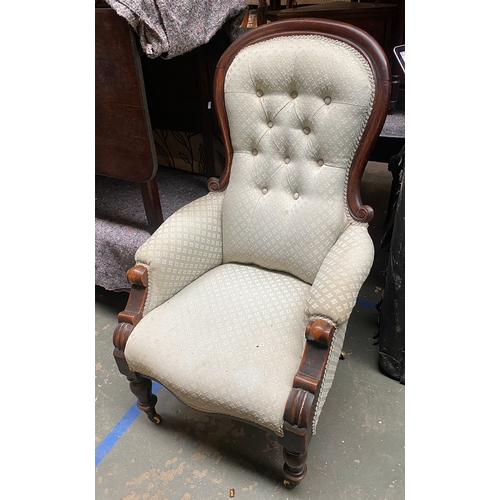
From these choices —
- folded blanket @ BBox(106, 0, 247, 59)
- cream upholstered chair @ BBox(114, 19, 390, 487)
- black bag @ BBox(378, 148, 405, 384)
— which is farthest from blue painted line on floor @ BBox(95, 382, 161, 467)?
folded blanket @ BBox(106, 0, 247, 59)

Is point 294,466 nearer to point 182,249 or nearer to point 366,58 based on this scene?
point 182,249

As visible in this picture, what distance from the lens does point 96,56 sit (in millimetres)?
1232

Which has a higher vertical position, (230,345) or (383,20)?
(383,20)

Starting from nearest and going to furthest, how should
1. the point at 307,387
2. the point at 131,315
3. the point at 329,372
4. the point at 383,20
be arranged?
the point at 307,387 → the point at 329,372 → the point at 131,315 → the point at 383,20

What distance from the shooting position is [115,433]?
50.3 inches

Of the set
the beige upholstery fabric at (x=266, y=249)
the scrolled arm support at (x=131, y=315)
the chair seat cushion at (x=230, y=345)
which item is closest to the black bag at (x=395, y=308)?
the beige upholstery fabric at (x=266, y=249)

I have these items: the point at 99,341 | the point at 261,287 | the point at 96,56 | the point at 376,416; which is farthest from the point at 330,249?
the point at 99,341

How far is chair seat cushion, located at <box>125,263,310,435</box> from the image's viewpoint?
36.6 inches

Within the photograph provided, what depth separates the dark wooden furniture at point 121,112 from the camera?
1171mm

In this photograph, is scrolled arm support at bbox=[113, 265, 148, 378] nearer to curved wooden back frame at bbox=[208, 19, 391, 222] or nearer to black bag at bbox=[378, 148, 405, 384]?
curved wooden back frame at bbox=[208, 19, 391, 222]

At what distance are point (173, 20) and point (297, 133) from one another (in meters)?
0.52

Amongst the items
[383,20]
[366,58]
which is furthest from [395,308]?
[383,20]

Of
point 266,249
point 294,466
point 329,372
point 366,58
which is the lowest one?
point 294,466

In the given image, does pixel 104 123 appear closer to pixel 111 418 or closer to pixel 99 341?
pixel 99 341
